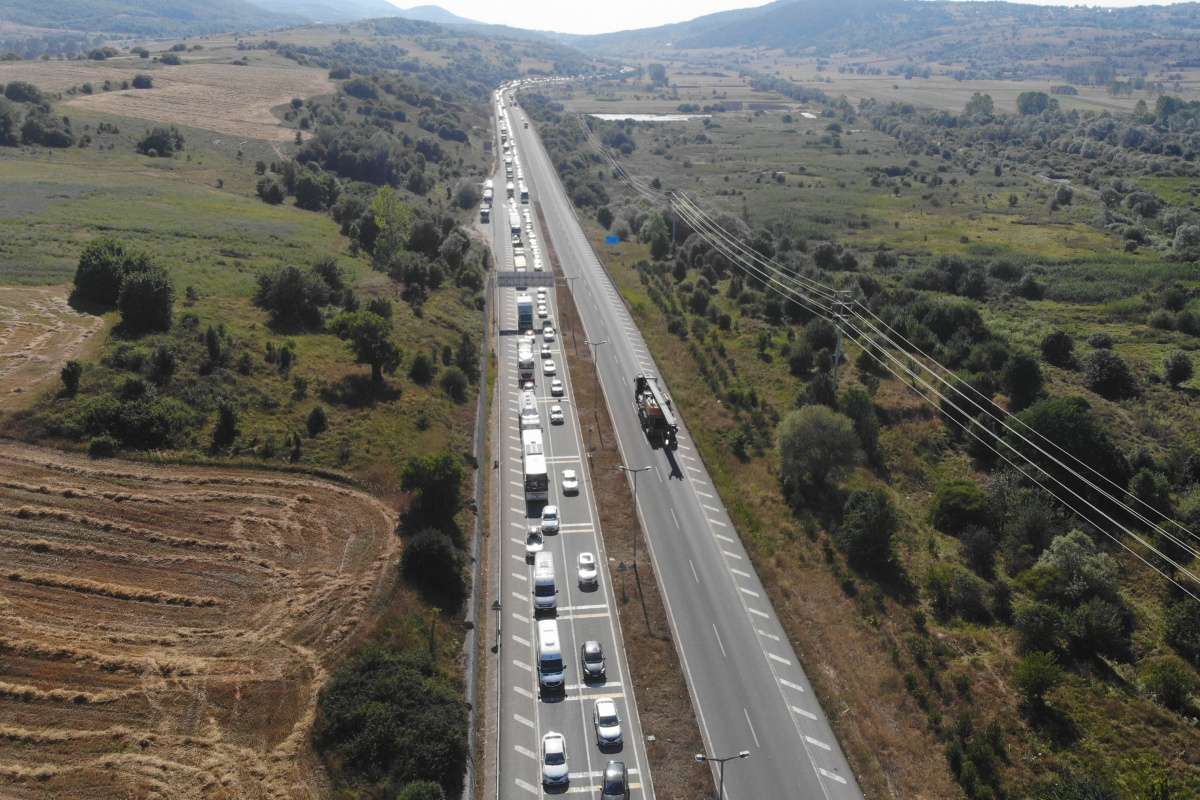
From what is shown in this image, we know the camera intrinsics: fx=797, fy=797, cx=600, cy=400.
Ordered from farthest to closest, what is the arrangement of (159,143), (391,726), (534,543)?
(159,143)
(534,543)
(391,726)

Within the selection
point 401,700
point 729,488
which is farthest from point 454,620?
point 729,488

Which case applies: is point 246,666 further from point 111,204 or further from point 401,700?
point 111,204

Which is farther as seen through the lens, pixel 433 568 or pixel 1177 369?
pixel 1177 369

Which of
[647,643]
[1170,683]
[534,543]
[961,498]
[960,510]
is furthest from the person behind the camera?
[961,498]

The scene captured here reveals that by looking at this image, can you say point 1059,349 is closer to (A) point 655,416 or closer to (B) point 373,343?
(A) point 655,416

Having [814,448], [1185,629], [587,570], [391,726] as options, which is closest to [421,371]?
[587,570]

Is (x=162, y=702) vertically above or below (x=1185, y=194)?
below

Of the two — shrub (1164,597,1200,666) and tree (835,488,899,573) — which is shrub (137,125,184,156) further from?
shrub (1164,597,1200,666)
